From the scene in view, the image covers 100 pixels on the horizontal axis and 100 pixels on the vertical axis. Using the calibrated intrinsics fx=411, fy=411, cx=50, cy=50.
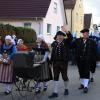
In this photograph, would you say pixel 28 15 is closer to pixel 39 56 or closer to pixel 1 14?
pixel 1 14

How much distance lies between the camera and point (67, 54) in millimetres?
10977

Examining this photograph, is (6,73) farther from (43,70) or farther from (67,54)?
(67,54)

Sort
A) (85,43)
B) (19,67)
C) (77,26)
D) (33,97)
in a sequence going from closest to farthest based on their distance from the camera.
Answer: (19,67), (33,97), (85,43), (77,26)

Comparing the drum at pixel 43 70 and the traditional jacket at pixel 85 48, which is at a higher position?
the traditional jacket at pixel 85 48

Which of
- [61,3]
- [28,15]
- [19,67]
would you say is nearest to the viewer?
[19,67]

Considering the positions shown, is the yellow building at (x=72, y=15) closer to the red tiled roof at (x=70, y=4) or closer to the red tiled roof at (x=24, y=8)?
the red tiled roof at (x=70, y=4)

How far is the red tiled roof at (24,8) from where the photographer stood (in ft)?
119

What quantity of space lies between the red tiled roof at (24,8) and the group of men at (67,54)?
24085 mm

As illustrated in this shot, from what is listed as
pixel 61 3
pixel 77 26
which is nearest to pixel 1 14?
pixel 61 3

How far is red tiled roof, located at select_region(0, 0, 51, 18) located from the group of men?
24085 mm

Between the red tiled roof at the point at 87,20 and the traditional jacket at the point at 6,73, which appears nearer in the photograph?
the traditional jacket at the point at 6,73

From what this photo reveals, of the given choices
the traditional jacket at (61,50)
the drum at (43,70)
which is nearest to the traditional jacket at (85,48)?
the traditional jacket at (61,50)

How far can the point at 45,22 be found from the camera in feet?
125

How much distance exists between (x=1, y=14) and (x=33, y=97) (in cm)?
2702
